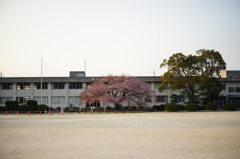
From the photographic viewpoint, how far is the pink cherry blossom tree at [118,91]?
169ft

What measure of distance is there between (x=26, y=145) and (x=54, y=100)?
4960cm

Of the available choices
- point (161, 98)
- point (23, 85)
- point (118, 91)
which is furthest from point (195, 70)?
point (23, 85)

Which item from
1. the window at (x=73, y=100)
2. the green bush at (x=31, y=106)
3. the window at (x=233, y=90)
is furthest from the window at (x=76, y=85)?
the window at (x=233, y=90)

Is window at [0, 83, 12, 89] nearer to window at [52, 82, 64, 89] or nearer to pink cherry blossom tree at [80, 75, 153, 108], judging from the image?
window at [52, 82, 64, 89]

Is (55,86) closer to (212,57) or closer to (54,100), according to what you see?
(54,100)

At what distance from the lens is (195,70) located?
51625mm

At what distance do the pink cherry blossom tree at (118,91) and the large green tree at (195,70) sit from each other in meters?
4.79

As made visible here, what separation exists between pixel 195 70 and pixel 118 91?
1571cm

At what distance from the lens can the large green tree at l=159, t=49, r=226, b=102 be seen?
5069 centimetres

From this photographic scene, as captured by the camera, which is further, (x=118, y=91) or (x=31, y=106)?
(x=118, y=91)

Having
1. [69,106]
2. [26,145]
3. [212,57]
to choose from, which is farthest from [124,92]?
[26,145]

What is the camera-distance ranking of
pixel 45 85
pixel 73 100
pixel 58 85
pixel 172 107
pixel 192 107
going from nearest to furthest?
pixel 172 107 → pixel 192 107 → pixel 73 100 → pixel 58 85 → pixel 45 85

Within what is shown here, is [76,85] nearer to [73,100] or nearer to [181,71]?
[73,100]

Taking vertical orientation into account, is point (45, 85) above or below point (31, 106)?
above
